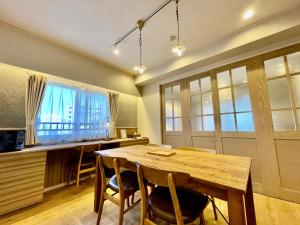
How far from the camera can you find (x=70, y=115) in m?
2.94

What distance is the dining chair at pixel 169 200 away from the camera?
35.9 inches

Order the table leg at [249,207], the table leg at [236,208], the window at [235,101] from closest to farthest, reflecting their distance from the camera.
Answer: the table leg at [236,208] → the table leg at [249,207] → the window at [235,101]

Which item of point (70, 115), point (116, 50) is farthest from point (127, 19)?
point (70, 115)

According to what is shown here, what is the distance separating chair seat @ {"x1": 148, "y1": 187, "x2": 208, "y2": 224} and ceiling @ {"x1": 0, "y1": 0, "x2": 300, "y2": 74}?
227cm

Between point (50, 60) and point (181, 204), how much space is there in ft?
10.3

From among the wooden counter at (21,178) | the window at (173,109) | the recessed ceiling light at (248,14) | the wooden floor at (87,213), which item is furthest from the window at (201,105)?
the wooden counter at (21,178)

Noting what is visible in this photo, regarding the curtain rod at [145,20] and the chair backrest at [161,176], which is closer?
the chair backrest at [161,176]

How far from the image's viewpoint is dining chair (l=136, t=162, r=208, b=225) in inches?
35.9

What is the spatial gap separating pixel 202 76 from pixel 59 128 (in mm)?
3249

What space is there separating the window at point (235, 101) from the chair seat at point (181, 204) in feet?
6.31

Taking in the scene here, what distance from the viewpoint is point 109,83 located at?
362cm

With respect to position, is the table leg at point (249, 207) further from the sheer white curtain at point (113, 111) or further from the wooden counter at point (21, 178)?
the sheer white curtain at point (113, 111)

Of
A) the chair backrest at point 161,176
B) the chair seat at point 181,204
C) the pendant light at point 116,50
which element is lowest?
the chair seat at point 181,204

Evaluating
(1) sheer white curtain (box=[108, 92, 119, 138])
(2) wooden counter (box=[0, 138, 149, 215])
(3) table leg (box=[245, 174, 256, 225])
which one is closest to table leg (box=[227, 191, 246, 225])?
(3) table leg (box=[245, 174, 256, 225])
